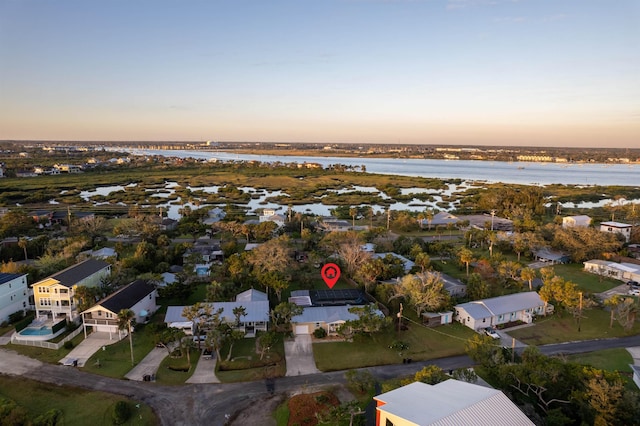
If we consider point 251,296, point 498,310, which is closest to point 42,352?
point 251,296

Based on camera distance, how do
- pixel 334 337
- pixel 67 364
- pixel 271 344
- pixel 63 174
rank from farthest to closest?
pixel 63 174 → pixel 334 337 → pixel 271 344 → pixel 67 364

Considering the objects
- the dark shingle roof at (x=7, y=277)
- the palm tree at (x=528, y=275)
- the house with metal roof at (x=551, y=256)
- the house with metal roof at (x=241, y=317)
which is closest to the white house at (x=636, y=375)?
the palm tree at (x=528, y=275)

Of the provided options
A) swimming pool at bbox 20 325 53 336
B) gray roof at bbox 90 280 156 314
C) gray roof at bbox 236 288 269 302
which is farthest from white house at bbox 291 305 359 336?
swimming pool at bbox 20 325 53 336

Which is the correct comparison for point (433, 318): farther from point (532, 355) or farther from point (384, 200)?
point (384, 200)

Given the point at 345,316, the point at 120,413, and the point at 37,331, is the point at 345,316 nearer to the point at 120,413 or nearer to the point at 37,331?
the point at 120,413

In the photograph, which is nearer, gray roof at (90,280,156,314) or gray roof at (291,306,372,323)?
gray roof at (90,280,156,314)

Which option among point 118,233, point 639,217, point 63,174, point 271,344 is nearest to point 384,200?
point 639,217

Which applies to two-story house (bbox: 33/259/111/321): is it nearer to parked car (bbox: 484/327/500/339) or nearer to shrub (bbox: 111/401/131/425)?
shrub (bbox: 111/401/131/425)
